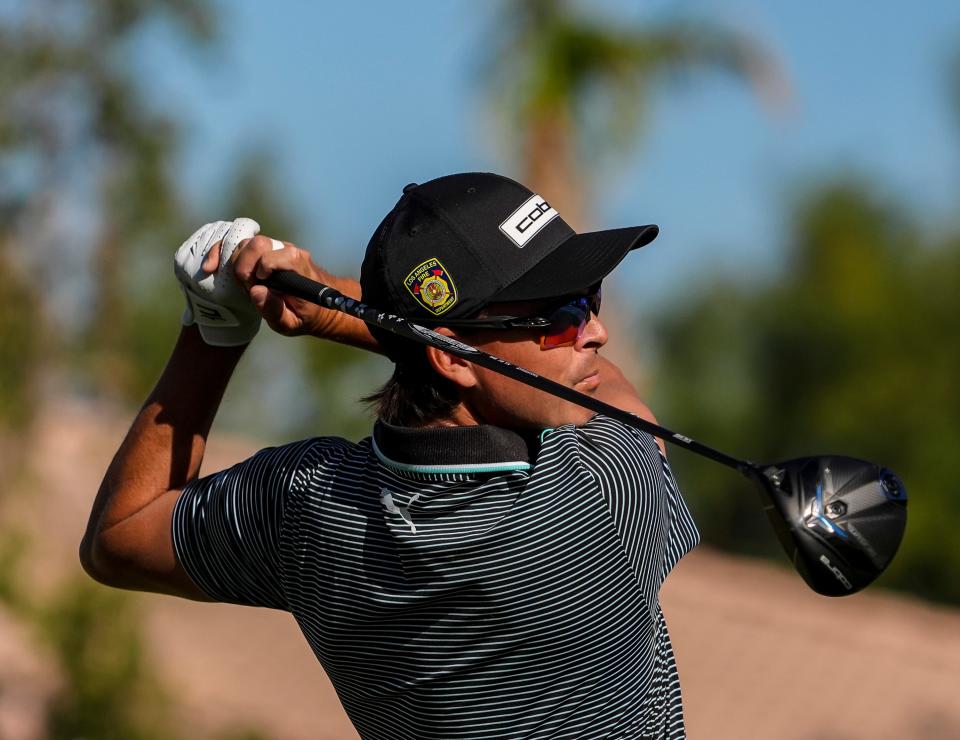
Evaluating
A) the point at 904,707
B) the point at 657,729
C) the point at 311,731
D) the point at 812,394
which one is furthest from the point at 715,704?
the point at 657,729

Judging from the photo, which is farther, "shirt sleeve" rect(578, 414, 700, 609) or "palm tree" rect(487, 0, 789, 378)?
"palm tree" rect(487, 0, 789, 378)

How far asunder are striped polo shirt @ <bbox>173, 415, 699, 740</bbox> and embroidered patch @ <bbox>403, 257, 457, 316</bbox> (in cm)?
21

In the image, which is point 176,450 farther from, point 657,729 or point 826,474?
point 826,474

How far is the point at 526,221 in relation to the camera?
252 cm

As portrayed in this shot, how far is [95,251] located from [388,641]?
8.70 metres

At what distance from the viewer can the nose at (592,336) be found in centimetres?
256

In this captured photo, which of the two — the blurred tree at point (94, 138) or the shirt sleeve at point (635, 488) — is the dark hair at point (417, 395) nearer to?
the shirt sleeve at point (635, 488)

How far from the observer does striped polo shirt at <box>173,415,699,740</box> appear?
2.42 meters

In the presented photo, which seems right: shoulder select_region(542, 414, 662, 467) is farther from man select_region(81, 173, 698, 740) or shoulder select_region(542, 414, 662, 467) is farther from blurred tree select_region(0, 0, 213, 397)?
blurred tree select_region(0, 0, 213, 397)

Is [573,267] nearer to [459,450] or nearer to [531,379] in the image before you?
[531,379]

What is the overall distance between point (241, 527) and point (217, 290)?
45 centimetres

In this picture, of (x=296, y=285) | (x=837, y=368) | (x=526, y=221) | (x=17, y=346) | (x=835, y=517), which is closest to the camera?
(x=835, y=517)

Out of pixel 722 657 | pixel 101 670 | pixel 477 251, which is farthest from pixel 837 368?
pixel 477 251

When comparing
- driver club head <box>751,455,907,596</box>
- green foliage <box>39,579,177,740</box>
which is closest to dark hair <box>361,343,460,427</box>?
driver club head <box>751,455,907,596</box>
